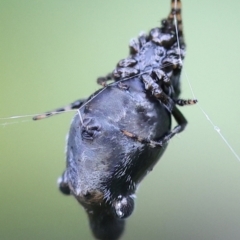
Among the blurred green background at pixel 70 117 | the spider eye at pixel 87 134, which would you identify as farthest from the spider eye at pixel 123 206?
the blurred green background at pixel 70 117

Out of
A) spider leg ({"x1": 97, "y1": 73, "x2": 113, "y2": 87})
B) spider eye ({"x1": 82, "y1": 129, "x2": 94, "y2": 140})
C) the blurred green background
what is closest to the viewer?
spider eye ({"x1": 82, "y1": 129, "x2": 94, "y2": 140})

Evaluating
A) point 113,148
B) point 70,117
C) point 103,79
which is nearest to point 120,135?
point 113,148

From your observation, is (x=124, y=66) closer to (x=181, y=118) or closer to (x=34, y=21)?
(x=181, y=118)

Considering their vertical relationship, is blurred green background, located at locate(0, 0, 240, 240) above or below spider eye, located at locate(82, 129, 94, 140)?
below

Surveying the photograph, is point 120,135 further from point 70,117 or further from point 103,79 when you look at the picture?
point 70,117

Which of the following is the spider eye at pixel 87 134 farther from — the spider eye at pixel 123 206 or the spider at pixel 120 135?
the spider eye at pixel 123 206

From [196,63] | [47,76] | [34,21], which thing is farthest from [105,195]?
[34,21]

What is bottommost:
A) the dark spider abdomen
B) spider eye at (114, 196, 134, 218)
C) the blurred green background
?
the blurred green background

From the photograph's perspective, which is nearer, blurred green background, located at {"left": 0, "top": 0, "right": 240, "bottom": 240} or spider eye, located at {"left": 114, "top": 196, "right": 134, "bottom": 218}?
spider eye, located at {"left": 114, "top": 196, "right": 134, "bottom": 218}

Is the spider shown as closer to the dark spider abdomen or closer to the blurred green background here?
the dark spider abdomen

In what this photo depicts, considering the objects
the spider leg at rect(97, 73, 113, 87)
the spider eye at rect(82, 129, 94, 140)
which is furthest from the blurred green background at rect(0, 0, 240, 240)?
the spider eye at rect(82, 129, 94, 140)
